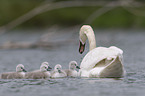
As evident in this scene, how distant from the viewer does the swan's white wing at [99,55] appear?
12.4 m

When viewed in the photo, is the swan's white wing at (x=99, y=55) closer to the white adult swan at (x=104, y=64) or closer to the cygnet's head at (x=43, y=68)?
the white adult swan at (x=104, y=64)

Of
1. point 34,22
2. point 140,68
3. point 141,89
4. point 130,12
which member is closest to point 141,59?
point 140,68

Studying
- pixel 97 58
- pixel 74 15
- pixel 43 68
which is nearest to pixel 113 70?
pixel 97 58

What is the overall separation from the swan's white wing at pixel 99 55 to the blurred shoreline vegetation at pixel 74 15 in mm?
30255

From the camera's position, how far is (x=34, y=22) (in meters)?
48.3

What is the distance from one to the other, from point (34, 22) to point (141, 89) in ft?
124

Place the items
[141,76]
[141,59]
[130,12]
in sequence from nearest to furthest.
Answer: [141,76], [141,59], [130,12]

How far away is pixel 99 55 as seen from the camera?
1272cm

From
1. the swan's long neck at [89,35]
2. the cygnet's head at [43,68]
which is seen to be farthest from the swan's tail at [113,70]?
the cygnet's head at [43,68]

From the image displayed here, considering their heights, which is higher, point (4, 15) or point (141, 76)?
point (4, 15)

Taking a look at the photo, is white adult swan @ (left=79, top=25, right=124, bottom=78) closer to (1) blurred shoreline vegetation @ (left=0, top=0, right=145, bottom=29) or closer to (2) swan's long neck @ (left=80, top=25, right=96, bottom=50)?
(2) swan's long neck @ (left=80, top=25, right=96, bottom=50)

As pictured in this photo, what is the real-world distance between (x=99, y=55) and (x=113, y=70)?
60cm

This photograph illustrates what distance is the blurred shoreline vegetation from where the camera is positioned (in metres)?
44.9

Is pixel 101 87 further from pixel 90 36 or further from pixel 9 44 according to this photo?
pixel 9 44
